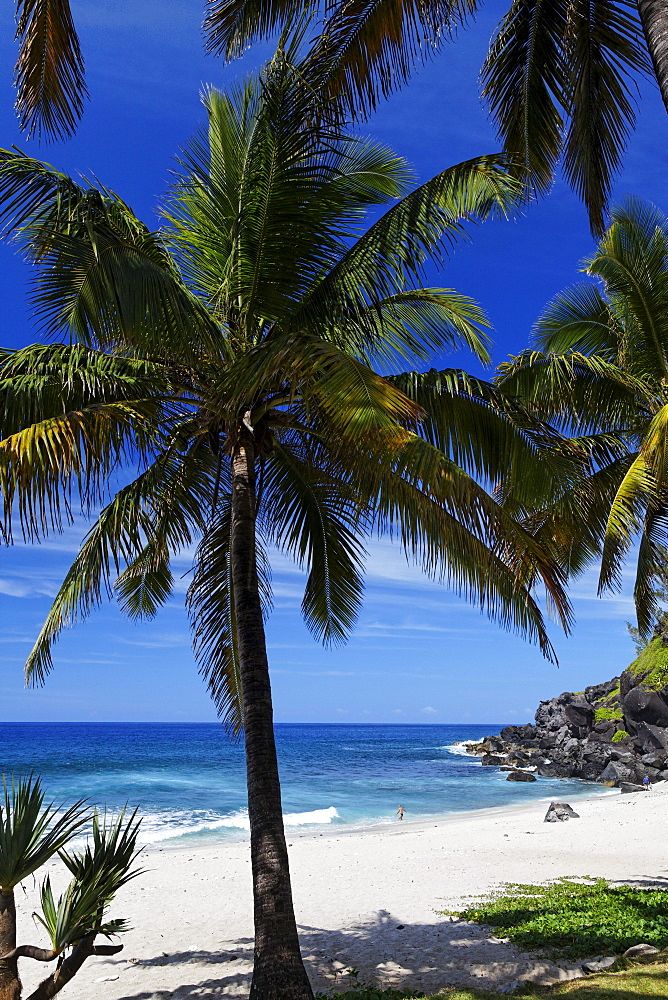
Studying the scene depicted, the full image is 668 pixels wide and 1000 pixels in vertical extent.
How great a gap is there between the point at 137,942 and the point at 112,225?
27.3 feet

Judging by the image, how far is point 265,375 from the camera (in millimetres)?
5543

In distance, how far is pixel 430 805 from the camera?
31094mm

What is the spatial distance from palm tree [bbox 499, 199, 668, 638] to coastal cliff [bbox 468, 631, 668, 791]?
1896 cm

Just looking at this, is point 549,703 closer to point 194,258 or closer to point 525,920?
point 525,920

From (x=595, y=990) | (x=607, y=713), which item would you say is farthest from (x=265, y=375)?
(x=607, y=713)

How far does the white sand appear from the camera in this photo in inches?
288

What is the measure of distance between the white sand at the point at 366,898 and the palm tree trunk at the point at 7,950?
8.97 ft

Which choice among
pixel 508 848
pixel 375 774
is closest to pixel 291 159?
pixel 508 848

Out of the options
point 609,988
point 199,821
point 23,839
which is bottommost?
point 199,821

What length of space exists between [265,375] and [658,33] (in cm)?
383

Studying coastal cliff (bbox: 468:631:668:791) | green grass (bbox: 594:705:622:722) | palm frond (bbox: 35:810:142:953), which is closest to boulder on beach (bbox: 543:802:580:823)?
coastal cliff (bbox: 468:631:668:791)

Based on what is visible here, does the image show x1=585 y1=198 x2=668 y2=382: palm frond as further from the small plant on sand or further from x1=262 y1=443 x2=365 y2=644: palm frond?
the small plant on sand

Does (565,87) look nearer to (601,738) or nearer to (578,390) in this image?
(578,390)

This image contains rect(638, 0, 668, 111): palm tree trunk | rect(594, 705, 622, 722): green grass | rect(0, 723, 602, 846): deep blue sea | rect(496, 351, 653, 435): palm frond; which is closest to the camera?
rect(638, 0, 668, 111): palm tree trunk
